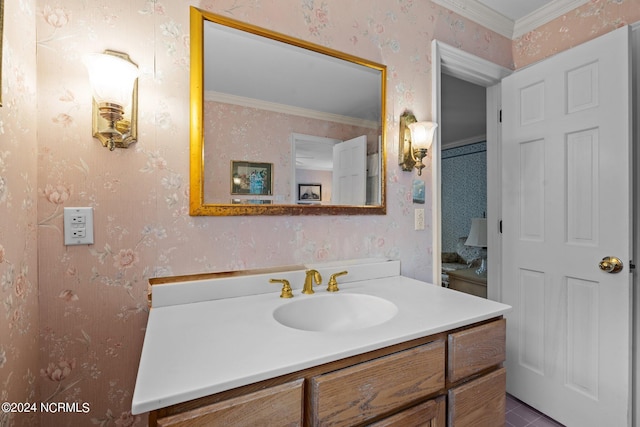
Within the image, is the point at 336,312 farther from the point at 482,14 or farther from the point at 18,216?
the point at 482,14

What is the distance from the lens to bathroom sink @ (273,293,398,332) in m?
1.13

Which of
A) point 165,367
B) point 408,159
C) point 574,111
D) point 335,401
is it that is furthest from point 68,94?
point 574,111

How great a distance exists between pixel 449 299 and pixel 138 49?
141 centimetres

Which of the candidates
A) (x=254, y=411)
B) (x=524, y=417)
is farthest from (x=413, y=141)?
(x=524, y=417)

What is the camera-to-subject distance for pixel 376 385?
81cm

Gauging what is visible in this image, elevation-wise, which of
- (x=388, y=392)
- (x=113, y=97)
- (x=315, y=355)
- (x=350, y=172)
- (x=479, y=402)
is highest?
(x=113, y=97)

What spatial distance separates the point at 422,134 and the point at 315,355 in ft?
3.97

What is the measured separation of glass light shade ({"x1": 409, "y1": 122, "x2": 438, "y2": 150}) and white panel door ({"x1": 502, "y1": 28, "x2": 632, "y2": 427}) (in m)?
0.72

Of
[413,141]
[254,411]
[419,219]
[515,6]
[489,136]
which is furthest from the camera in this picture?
[489,136]

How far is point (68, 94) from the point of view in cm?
97

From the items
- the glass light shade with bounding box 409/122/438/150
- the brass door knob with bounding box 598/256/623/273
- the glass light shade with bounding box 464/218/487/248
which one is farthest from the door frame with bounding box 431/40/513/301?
the glass light shade with bounding box 464/218/487/248

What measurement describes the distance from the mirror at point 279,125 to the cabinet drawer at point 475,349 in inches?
27.4

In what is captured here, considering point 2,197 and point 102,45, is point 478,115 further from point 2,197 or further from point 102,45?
point 2,197

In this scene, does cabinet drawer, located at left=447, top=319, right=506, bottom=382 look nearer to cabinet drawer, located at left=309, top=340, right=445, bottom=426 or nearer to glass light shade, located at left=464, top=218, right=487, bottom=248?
cabinet drawer, located at left=309, top=340, right=445, bottom=426
